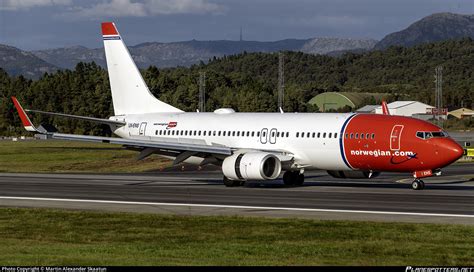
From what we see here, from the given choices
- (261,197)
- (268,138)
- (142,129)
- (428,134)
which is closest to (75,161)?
(142,129)

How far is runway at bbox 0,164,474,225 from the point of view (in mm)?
32094

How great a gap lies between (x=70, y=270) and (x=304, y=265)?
5.05 m

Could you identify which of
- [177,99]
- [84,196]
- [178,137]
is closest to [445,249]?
[84,196]

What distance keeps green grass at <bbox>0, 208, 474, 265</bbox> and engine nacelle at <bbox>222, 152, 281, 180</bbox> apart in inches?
530

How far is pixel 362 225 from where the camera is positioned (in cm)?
2756

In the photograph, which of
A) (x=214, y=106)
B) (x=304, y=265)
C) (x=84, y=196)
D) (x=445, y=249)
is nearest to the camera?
(x=304, y=265)

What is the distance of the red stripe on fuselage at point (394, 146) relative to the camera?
41.2m

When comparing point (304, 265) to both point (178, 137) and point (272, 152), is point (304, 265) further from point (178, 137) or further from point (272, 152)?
point (178, 137)

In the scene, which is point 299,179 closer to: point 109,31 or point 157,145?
point 157,145

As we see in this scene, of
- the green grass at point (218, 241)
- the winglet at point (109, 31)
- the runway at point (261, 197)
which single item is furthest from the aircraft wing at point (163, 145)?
the green grass at point (218, 241)

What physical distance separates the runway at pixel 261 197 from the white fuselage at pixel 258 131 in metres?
1.89

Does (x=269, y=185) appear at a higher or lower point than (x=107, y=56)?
lower

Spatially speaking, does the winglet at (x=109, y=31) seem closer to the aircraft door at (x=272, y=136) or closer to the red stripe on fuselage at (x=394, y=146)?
the aircraft door at (x=272, y=136)

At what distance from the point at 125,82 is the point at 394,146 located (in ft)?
60.7
